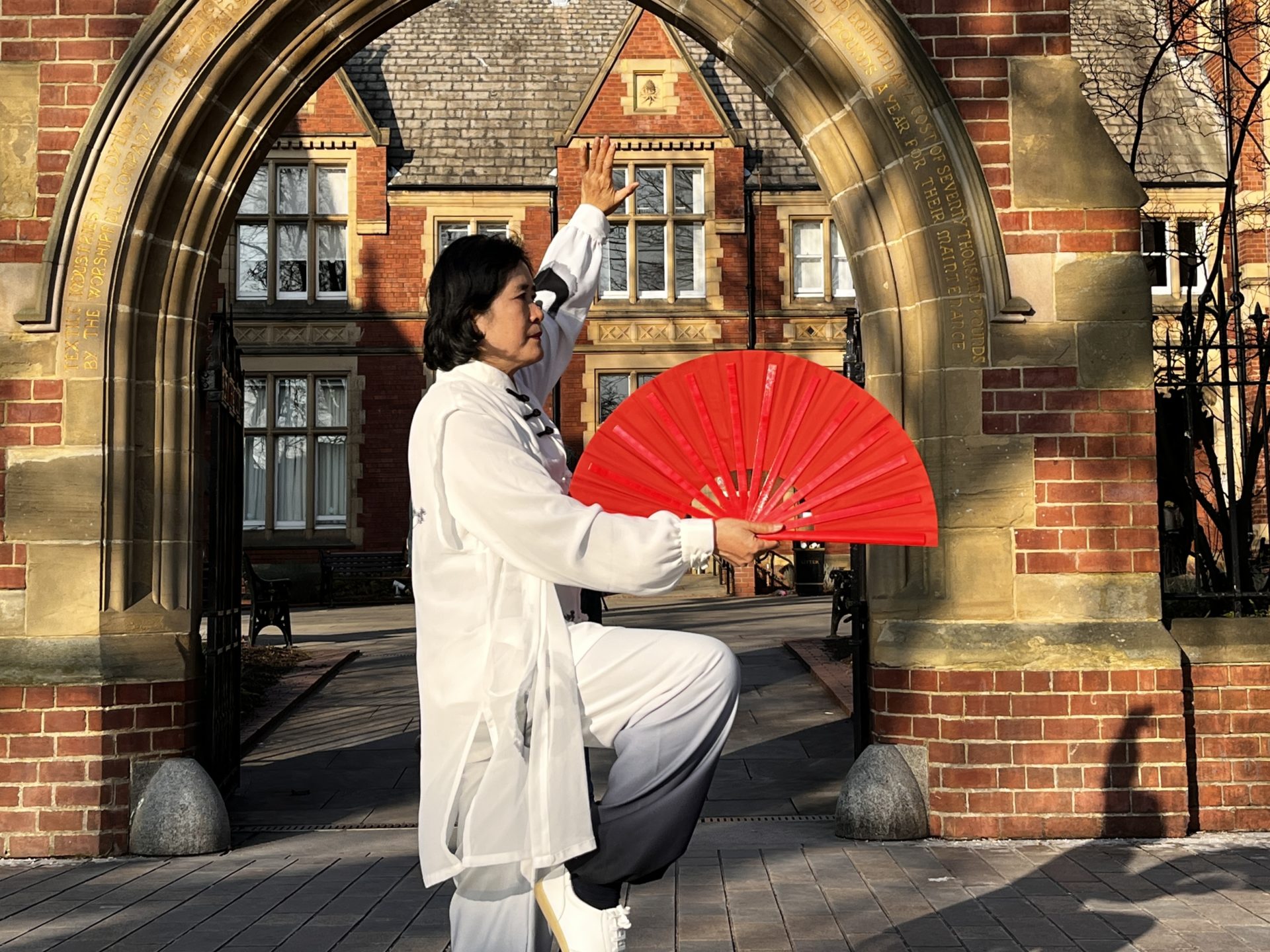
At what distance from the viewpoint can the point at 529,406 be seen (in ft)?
9.88

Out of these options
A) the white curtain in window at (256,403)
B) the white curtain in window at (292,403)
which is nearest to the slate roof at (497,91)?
the white curtain in window at (292,403)

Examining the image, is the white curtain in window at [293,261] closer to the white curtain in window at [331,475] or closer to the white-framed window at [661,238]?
the white curtain in window at [331,475]

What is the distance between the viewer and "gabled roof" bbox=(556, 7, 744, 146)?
24.3m

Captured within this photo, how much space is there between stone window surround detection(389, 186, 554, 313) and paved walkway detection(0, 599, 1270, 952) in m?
17.4

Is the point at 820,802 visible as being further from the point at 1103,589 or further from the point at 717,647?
the point at 717,647

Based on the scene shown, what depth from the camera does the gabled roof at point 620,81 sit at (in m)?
24.3

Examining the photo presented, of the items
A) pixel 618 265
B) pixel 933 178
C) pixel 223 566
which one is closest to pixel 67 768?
pixel 223 566

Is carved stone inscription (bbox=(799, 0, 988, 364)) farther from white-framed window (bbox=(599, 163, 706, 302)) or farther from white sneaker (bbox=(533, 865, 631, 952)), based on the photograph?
white-framed window (bbox=(599, 163, 706, 302))

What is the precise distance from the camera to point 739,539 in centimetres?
256

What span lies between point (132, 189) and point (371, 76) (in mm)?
20185

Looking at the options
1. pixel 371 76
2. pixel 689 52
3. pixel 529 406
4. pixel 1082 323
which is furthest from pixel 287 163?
pixel 529 406

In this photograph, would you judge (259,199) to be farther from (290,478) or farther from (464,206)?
(290,478)

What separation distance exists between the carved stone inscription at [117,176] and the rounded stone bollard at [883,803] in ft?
12.8

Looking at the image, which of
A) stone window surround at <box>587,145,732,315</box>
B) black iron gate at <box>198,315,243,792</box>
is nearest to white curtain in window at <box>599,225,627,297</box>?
stone window surround at <box>587,145,732,315</box>
